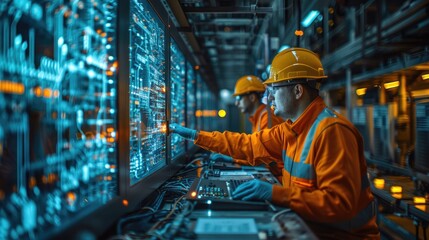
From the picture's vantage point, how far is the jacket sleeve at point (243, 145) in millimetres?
2488

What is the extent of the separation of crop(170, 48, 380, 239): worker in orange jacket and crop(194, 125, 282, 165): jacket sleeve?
11 centimetres

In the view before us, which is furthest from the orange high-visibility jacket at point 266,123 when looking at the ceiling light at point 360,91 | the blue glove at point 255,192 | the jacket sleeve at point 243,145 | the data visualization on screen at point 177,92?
the ceiling light at point 360,91

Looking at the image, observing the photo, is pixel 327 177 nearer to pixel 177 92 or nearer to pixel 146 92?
pixel 146 92

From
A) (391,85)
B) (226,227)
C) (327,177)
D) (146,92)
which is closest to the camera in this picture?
(226,227)

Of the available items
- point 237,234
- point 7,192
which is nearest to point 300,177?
point 237,234

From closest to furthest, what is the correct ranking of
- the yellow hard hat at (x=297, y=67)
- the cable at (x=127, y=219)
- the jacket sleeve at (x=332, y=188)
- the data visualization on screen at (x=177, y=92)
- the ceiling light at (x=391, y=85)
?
the cable at (x=127, y=219), the jacket sleeve at (x=332, y=188), the yellow hard hat at (x=297, y=67), the data visualization on screen at (x=177, y=92), the ceiling light at (x=391, y=85)

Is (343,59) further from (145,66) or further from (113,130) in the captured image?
(113,130)

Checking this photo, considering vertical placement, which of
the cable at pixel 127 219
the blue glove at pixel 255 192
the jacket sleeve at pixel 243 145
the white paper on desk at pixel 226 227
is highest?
the jacket sleeve at pixel 243 145

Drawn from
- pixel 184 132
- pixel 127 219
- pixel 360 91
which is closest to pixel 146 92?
pixel 184 132

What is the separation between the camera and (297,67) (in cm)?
200

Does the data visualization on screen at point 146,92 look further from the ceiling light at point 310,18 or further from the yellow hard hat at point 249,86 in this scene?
the yellow hard hat at point 249,86

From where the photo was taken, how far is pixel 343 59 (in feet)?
17.0

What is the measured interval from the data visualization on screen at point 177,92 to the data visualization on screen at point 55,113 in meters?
1.29

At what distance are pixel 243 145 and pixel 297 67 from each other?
0.82 meters
